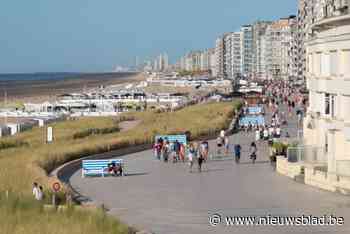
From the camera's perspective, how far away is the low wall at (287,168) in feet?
79.4

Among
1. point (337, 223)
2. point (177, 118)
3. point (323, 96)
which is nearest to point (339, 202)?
point (337, 223)

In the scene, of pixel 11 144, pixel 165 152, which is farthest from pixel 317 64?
pixel 11 144

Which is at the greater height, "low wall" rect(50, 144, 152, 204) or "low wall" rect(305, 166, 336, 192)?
"low wall" rect(305, 166, 336, 192)

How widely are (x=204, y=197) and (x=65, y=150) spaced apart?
9.96m

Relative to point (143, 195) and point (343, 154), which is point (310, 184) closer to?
point (343, 154)

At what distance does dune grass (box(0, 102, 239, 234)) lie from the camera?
50.5ft

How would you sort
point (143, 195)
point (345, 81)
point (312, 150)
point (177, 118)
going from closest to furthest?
point (143, 195) → point (345, 81) → point (312, 150) → point (177, 118)

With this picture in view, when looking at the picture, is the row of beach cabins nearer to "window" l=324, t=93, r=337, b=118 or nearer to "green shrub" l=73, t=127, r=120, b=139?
"green shrub" l=73, t=127, r=120, b=139

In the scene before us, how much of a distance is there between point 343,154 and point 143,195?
5320 mm

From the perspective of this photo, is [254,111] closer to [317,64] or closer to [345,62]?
[317,64]

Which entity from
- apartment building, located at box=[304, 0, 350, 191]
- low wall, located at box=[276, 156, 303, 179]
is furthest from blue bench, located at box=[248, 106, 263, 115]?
low wall, located at box=[276, 156, 303, 179]

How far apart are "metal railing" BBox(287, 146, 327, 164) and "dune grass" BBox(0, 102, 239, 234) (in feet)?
22.5

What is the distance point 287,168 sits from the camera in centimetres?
2494

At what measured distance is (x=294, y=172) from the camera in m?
24.3
